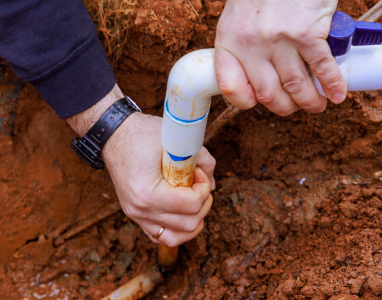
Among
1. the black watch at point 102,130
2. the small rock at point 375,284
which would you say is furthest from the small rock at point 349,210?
the black watch at point 102,130

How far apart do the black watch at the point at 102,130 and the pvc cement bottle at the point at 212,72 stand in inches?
18.0

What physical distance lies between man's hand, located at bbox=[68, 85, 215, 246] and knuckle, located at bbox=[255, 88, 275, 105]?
1.63ft

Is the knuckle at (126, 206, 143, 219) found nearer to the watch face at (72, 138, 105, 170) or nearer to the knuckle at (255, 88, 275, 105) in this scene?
the watch face at (72, 138, 105, 170)

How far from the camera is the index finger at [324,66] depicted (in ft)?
2.31

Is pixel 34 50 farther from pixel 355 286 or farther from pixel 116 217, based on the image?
pixel 355 286

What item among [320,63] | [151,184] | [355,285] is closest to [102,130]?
[151,184]

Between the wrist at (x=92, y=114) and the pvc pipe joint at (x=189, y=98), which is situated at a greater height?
the pvc pipe joint at (x=189, y=98)

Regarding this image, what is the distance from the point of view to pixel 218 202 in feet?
5.65

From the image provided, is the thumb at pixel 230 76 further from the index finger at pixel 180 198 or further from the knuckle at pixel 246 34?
the index finger at pixel 180 198

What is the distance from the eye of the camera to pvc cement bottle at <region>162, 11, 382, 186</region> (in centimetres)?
71

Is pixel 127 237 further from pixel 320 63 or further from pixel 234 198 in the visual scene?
pixel 320 63

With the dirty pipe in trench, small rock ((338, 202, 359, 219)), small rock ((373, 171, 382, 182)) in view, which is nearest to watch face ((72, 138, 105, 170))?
the dirty pipe in trench

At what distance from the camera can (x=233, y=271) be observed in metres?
1.47

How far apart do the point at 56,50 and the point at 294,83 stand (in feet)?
2.96
